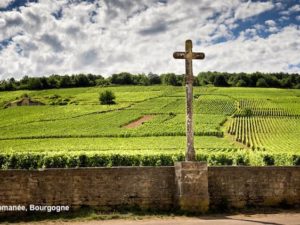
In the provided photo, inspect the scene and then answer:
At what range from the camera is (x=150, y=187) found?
42.2ft

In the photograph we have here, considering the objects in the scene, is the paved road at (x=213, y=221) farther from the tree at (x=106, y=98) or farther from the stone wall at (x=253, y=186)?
the tree at (x=106, y=98)

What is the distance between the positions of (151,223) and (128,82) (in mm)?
157643

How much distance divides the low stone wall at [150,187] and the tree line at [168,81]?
130 m

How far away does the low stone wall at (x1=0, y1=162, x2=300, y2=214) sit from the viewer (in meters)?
12.4

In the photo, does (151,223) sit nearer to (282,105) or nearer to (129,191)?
(129,191)

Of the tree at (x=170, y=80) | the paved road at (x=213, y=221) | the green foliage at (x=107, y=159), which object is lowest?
the green foliage at (x=107, y=159)

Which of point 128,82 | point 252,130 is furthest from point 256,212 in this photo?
point 128,82

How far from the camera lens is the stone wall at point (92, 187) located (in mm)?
12320

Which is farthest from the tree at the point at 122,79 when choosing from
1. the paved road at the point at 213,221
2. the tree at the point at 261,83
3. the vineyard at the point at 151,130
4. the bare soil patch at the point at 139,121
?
the paved road at the point at 213,221

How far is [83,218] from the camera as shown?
466 inches

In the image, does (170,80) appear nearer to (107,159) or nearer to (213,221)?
(107,159)

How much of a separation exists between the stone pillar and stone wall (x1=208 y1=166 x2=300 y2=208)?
0.45 m

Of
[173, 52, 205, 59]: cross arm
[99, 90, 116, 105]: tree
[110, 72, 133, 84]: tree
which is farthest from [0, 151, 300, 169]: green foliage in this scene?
[110, 72, 133, 84]: tree

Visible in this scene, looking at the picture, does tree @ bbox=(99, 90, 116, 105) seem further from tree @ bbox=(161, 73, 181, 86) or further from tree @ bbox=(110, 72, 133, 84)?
tree @ bbox=(110, 72, 133, 84)
